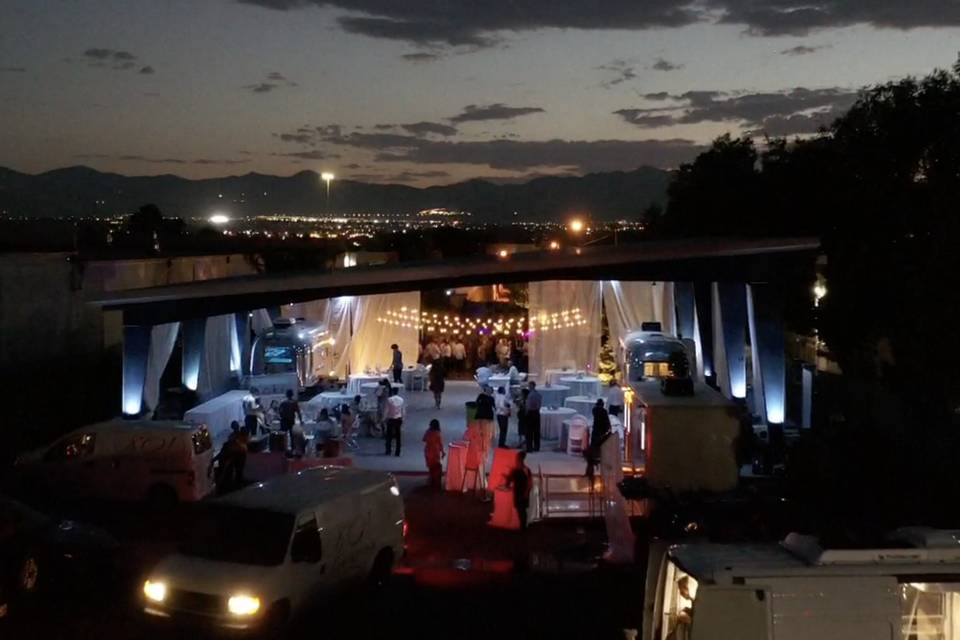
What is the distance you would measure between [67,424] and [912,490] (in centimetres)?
1446

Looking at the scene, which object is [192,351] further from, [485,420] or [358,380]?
[485,420]

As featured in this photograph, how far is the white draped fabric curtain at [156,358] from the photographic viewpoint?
17.4 metres

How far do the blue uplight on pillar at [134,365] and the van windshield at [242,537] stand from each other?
7982 millimetres

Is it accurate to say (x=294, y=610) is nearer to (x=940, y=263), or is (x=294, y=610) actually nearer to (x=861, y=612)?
(x=861, y=612)

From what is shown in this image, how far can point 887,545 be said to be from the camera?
21.7 feet

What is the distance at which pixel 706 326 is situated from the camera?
23.2 meters

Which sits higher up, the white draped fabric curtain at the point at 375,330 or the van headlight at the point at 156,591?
the white draped fabric curtain at the point at 375,330

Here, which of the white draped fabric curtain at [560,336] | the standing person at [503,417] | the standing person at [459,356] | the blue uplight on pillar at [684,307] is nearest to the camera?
the standing person at [503,417]

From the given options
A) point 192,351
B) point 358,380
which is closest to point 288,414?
point 192,351

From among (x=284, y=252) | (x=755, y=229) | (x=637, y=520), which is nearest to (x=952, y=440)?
(x=637, y=520)

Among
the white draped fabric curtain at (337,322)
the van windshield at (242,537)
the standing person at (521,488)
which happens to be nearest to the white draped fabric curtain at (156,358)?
the standing person at (521,488)

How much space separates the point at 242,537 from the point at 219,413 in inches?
394

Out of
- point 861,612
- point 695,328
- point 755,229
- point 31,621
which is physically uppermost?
point 755,229

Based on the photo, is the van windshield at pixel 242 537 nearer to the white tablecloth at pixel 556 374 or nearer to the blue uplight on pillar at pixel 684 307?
the white tablecloth at pixel 556 374
